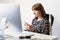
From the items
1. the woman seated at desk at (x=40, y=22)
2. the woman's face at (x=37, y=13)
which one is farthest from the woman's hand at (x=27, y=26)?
the woman's face at (x=37, y=13)

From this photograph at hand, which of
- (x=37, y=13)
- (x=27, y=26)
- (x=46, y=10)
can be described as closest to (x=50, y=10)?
(x=46, y=10)

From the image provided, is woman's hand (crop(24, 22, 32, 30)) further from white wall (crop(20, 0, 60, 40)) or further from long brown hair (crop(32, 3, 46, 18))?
long brown hair (crop(32, 3, 46, 18))

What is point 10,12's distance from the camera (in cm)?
154

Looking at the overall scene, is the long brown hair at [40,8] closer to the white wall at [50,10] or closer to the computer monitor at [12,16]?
the white wall at [50,10]

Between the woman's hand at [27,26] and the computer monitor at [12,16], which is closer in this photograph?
the computer monitor at [12,16]

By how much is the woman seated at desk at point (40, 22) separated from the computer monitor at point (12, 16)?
0.18 metres

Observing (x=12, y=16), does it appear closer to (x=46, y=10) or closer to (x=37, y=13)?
(x=37, y=13)

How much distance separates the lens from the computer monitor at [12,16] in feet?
5.05

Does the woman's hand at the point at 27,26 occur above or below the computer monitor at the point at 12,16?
below

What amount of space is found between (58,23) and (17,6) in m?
0.48

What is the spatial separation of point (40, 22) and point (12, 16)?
1.01 ft

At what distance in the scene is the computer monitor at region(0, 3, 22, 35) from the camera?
1539 millimetres

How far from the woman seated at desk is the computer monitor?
18 centimetres

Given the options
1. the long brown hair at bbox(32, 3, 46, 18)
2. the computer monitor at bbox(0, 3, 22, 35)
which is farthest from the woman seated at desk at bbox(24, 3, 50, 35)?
the computer monitor at bbox(0, 3, 22, 35)
